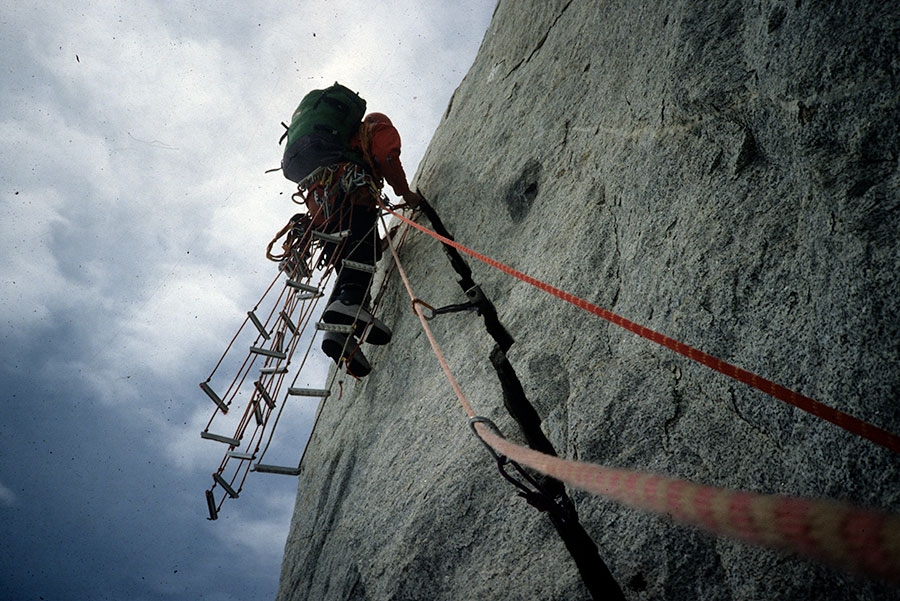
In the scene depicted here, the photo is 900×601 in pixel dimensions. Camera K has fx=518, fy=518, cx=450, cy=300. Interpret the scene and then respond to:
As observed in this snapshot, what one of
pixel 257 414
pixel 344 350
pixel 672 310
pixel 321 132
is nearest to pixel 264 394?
pixel 257 414

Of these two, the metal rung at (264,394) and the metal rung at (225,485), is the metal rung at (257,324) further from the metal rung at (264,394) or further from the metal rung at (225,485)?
the metal rung at (225,485)

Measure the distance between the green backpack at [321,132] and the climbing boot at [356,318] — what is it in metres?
1.47

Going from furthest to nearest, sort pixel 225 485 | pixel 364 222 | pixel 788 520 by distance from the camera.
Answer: pixel 364 222 → pixel 225 485 → pixel 788 520

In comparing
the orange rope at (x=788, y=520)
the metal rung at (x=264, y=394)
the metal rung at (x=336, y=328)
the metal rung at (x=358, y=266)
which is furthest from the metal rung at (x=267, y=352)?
the orange rope at (x=788, y=520)

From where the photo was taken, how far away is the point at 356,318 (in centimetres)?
392

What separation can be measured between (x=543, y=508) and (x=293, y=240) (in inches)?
150

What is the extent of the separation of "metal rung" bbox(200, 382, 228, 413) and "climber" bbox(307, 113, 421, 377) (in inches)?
38.1

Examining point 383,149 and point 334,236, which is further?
point 383,149

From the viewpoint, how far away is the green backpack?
4691mm

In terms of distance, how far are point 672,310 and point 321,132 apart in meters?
3.75

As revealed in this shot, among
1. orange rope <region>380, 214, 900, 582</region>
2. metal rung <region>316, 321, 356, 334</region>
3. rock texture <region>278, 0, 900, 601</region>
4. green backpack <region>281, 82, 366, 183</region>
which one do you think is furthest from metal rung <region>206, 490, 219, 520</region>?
orange rope <region>380, 214, 900, 582</region>

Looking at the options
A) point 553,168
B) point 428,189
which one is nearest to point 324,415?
point 428,189

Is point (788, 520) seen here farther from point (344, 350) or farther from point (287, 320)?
point (287, 320)

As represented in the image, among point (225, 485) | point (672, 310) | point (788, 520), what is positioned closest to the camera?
point (788, 520)
